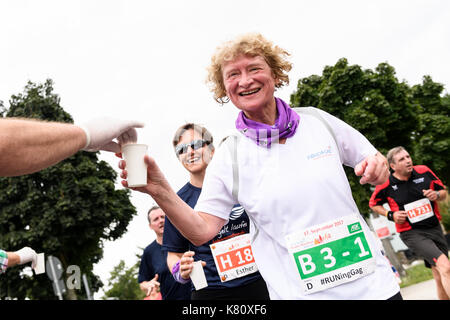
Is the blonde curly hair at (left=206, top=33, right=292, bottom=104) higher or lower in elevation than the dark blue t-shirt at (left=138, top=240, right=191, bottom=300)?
higher

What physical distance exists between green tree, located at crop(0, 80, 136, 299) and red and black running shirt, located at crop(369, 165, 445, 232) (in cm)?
2060

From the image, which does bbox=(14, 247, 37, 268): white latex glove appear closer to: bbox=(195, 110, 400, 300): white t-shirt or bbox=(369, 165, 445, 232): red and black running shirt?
bbox=(195, 110, 400, 300): white t-shirt

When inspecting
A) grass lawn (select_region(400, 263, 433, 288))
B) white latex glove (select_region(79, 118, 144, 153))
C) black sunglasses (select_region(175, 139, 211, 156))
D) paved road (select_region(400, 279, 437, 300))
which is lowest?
grass lawn (select_region(400, 263, 433, 288))

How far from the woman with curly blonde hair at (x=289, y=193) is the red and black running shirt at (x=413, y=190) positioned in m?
4.88

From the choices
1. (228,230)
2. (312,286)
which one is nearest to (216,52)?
(312,286)

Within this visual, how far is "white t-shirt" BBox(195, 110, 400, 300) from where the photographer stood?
2322 mm

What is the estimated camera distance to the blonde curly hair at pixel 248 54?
2.57m

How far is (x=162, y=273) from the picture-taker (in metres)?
5.64

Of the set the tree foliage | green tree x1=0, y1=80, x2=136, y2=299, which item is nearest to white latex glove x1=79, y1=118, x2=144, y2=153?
the tree foliage

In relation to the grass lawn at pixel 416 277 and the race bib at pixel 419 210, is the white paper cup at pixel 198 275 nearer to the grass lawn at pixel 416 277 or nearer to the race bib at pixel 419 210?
the race bib at pixel 419 210

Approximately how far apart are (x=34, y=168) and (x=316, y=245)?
1426 millimetres

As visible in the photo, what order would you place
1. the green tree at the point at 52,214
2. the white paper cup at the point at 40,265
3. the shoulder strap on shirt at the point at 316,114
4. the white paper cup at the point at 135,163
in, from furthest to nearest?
the green tree at the point at 52,214
the white paper cup at the point at 40,265
the shoulder strap on shirt at the point at 316,114
the white paper cup at the point at 135,163

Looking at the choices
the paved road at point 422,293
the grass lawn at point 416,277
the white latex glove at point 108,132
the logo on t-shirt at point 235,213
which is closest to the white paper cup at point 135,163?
the white latex glove at point 108,132
